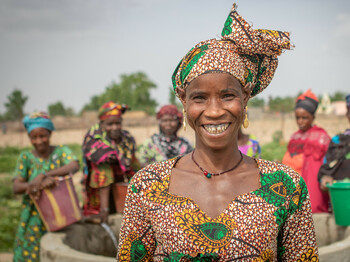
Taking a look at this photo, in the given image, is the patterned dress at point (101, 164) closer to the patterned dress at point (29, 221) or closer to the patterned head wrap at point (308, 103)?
the patterned dress at point (29, 221)

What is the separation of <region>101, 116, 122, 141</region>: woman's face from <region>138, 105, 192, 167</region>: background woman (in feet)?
1.81

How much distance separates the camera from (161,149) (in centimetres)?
498

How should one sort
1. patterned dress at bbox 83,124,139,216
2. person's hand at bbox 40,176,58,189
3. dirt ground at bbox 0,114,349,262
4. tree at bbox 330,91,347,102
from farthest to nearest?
tree at bbox 330,91,347,102 → dirt ground at bbox 0,114,349,262 → patterned dress at bbox 83,124,139,216 → person's hand at bbox 40,176,58,189

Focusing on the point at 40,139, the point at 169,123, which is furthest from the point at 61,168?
the point at 169,123

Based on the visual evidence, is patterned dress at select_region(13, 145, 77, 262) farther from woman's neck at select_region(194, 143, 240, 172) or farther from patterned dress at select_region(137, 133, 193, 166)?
woman's neck at select_region(194, 143, 240, 172)

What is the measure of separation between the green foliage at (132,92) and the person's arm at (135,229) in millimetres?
47673

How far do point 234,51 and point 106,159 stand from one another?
9.49 ft

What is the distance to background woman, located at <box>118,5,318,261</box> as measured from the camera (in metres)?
1.58

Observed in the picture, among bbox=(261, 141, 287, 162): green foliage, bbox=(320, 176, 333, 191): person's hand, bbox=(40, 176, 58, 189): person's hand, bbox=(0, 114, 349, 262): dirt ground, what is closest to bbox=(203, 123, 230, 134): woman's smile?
bbox=(40, 176, 58, 189): person's hand

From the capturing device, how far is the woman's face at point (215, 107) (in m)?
1.64

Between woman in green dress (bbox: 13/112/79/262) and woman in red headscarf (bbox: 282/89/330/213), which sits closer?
woman in green dress (bbox: 13/112/79/262)

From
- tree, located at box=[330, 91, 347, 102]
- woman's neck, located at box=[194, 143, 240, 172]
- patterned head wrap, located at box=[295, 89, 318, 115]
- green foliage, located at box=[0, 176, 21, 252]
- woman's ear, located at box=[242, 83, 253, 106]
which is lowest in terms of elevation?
green foliage, located at box=[0, 176, 21, 252]

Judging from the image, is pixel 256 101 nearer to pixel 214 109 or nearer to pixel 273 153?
pixel 273 153

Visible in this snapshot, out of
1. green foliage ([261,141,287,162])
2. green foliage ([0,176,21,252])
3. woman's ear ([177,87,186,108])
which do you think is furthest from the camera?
green foliage ([261,141,287,162])
